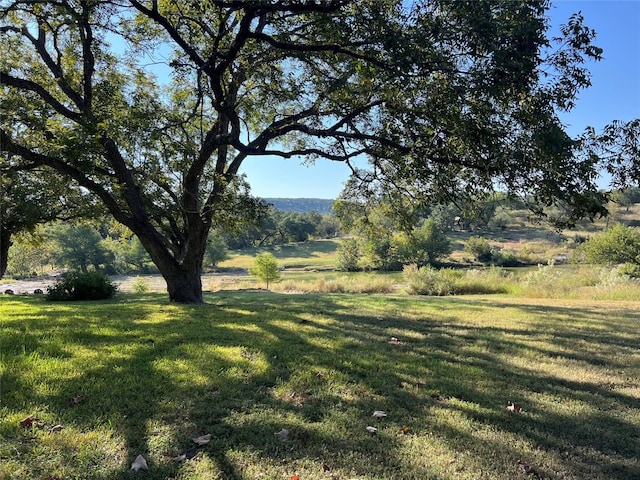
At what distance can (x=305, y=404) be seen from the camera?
333cm

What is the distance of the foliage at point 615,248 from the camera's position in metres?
33.8

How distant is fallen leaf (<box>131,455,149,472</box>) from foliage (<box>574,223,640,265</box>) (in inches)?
1581

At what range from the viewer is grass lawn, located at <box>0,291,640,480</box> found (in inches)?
97.3

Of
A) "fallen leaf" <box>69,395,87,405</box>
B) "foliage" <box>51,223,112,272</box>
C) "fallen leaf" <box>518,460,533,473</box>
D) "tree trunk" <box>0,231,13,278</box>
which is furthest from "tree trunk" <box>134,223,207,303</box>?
"foliage" <box>51,223,112,272</box>

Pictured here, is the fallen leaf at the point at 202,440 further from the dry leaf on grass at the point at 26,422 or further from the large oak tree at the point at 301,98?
the large oak tree at the point at 301,98

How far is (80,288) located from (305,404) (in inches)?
523

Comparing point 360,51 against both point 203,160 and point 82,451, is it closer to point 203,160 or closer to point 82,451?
point 203,160

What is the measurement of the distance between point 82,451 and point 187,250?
7.98m

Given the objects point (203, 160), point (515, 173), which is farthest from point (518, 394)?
point (203, 160)

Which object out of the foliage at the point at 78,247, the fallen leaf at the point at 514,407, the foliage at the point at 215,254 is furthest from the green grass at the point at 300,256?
the fallen leaf at the point at 514,407

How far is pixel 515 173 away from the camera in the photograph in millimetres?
5340

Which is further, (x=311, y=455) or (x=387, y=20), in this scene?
(x=387, y=20)

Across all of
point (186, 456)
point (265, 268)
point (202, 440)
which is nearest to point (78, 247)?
point (265, 268)

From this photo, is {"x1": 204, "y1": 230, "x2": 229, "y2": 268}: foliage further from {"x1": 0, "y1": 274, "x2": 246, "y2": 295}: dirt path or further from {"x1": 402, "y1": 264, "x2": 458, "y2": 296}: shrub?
{"x1": 402, "y1": 264, "x2": 458, "y2": 296}: shrub
